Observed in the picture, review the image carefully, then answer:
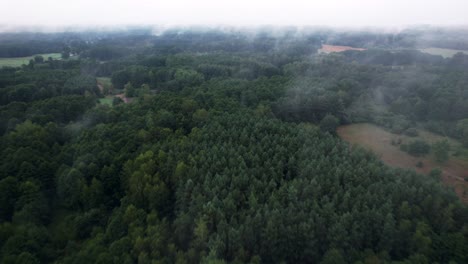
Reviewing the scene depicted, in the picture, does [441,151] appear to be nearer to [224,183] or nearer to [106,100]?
[224,183]

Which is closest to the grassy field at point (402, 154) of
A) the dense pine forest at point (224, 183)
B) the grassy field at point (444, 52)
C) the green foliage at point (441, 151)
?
the green foliage at point (441, 151)

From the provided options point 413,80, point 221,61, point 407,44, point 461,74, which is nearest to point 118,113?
point 221,61

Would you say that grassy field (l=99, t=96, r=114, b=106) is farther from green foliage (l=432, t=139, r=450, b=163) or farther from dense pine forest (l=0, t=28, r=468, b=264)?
green foliage (l=432, t=139, r=450, b=163)

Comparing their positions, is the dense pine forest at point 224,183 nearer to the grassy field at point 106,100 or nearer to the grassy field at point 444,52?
the grassy field at point 106,100

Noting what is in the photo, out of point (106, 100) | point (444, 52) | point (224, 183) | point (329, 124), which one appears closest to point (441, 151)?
point (329, 124)

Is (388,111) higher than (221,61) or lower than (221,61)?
lower

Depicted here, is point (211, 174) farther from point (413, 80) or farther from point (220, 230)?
point (413, 80)
